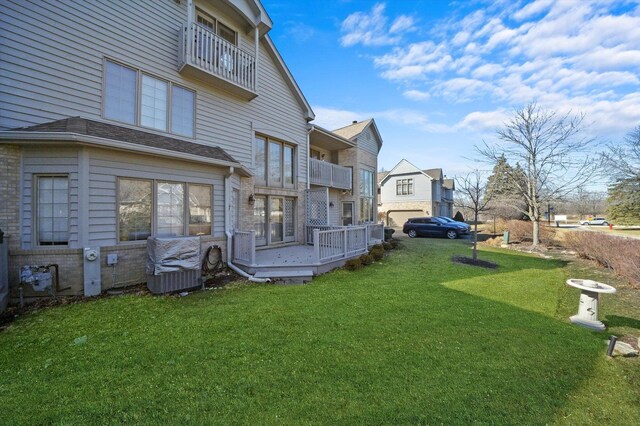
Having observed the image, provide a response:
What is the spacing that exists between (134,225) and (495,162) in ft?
68.4

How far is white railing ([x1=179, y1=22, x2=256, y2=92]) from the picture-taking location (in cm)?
808

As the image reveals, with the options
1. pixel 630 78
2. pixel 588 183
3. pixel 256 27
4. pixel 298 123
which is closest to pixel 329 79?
pixel 298 123

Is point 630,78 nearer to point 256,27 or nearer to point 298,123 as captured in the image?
point 298,123

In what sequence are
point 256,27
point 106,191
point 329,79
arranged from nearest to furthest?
point 106,191 → point 256,27 → point 329,79

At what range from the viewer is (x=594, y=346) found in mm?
4176

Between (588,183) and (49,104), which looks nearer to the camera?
(49,104)

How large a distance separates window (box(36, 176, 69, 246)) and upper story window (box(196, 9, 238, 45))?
6.56 metres

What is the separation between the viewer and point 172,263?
638cm

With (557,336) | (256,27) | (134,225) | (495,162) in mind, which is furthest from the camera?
(495,162)

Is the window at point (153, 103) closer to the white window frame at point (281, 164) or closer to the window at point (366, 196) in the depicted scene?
the white window frame at point (281, 164)

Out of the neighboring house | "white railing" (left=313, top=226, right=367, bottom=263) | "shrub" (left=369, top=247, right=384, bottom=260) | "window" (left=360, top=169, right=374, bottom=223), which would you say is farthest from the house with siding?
the neighboring house

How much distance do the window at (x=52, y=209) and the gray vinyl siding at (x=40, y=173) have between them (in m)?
0.10

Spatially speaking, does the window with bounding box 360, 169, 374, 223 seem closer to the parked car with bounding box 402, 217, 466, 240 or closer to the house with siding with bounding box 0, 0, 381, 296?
the parked car with bounding box 402, 217, 466, 240

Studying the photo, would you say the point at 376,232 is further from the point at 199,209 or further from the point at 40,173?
the point at 40,173
